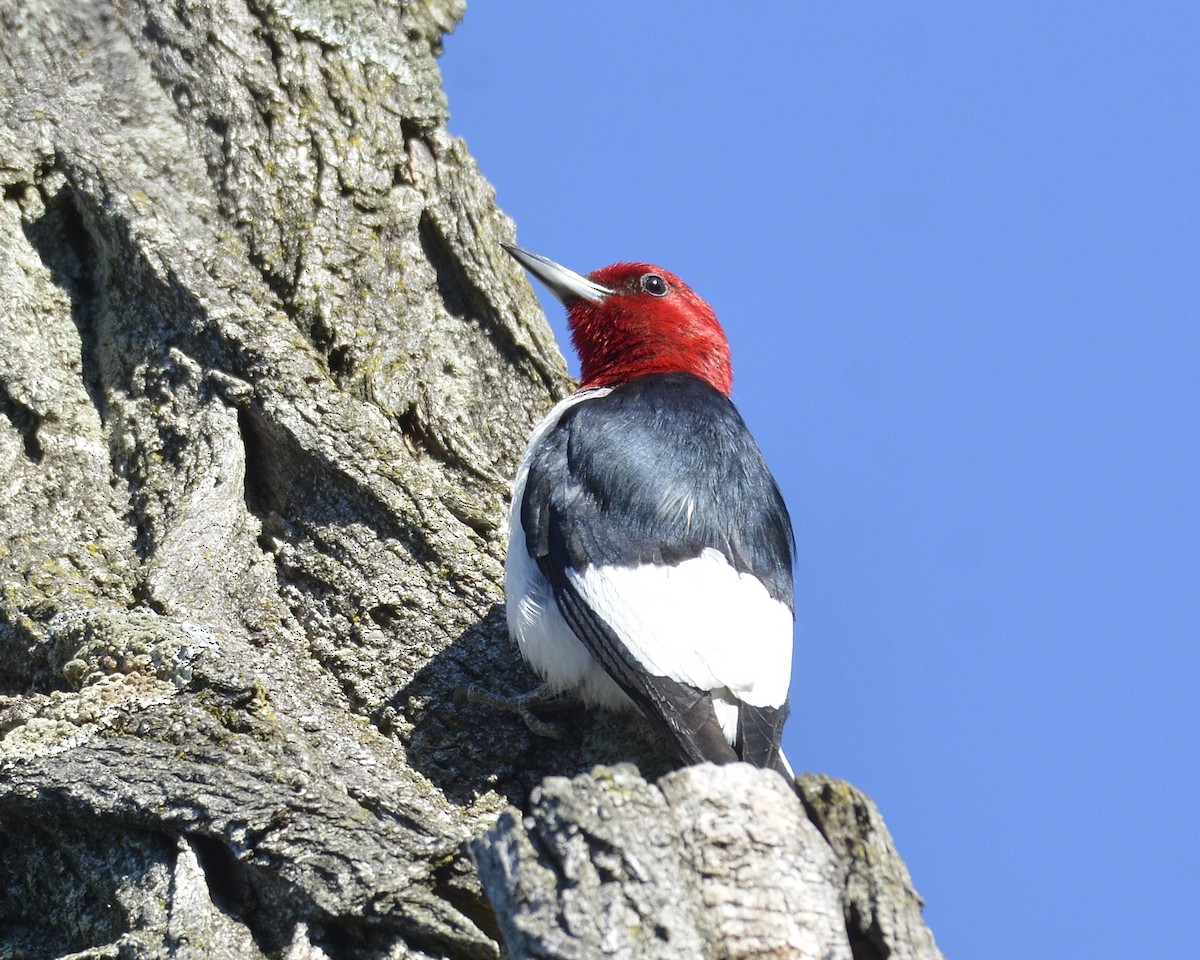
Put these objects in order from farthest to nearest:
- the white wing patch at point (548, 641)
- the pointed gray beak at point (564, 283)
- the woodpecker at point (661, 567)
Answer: the pointed gray beak at point (564, 283) < the white wing patch at point (548, 641) < the woodpecker at point (661, 567)

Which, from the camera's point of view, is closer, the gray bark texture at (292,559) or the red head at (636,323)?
the gray bark texture at (292,559)

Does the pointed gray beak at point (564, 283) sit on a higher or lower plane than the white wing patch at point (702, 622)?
higher

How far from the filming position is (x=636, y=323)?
5469mm

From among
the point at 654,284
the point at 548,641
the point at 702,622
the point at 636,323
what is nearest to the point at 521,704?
the point at 548,641

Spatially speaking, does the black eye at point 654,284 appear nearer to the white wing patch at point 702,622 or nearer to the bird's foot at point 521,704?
the white wing patch at point 702,622

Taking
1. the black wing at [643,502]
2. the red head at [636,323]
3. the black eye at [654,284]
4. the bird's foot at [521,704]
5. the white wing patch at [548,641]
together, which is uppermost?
the black eye at [654,284]

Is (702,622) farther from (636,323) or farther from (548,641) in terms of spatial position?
(636,323)

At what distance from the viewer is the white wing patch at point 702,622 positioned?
3709mm

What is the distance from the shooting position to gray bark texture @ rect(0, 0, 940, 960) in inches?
99.3

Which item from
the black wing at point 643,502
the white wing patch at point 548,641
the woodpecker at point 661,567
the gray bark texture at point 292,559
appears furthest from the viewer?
the black wing at point 643,502

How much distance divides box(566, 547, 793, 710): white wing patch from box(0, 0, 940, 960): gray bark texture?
0.91 ft

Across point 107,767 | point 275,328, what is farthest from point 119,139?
point 107,767

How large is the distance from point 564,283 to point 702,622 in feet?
6.75

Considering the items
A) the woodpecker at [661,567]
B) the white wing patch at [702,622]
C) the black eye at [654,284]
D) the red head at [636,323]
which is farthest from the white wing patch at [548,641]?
the black eye at [654,284]
